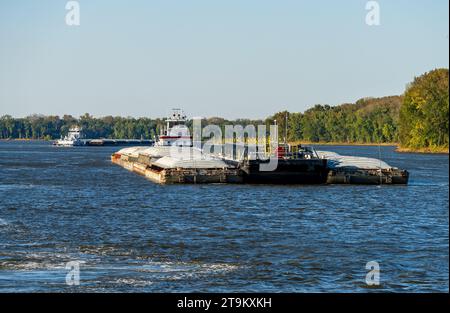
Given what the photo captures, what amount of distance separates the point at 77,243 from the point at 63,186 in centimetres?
4748

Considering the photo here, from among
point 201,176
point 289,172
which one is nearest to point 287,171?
point 289,172

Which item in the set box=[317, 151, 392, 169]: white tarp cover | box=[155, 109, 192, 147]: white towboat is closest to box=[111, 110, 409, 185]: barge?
box=[317, 151, 392, 169]: white tarp cover

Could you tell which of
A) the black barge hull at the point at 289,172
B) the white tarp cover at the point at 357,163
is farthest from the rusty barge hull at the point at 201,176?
A: the white tarp cover at the point at 357,163

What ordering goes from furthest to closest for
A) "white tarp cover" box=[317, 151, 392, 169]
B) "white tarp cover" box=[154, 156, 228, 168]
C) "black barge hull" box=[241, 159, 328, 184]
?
"white tarp cover" box=[317, 151, 392, 169] < "white tarp cover" box=[154, 156, 228, 168] < "black barge hull" box=[241, 159, 328, 184]

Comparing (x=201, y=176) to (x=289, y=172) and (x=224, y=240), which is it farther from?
(x=224, y=240)

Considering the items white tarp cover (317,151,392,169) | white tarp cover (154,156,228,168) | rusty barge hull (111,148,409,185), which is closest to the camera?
rusty barge hull (111,148,409,185)

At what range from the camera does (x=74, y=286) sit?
28.1m

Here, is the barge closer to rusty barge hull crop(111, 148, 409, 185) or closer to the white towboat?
rusty barge hull crop(111, 148, 409, 185)

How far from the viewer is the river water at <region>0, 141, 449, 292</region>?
29.7m

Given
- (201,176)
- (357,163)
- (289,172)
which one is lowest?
(201,176)

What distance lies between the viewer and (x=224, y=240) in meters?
41.7

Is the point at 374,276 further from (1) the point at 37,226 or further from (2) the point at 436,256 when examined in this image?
(1) the point at 37,226

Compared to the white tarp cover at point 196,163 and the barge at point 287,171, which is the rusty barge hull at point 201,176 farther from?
the white tarp cover at point 196,163
